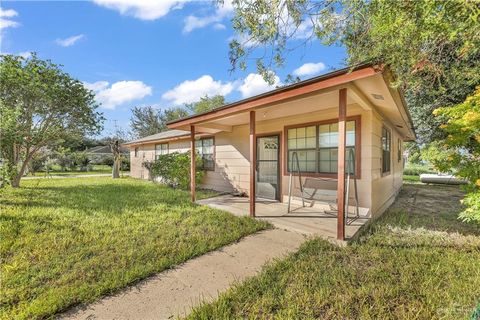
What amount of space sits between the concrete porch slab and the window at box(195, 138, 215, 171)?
3.02m

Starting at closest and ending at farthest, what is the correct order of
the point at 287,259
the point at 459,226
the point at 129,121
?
the point at 287,259, the point at 459,226, the point at 129,121

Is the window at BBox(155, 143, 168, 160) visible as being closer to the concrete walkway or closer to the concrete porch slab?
the concrete porch slab

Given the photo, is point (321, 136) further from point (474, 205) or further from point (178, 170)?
point (178, 170)

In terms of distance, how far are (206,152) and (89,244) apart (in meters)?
6.70

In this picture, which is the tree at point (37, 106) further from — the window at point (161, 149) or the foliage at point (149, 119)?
the foliage at point (149, 119)

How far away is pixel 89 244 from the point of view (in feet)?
12.4

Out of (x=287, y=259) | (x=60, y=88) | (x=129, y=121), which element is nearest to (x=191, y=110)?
(x=129, y=121)

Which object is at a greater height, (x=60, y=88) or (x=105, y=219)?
(x=60, y=88)

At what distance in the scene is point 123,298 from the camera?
2.51m

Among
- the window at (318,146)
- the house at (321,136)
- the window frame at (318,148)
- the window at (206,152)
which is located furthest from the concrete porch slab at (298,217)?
the window at (206,152)

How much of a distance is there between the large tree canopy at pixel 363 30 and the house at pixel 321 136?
1.23 feet

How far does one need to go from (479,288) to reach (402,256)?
820 millimetres

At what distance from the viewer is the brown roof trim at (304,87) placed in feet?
10.3

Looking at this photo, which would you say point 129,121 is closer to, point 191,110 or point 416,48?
point 191,110
